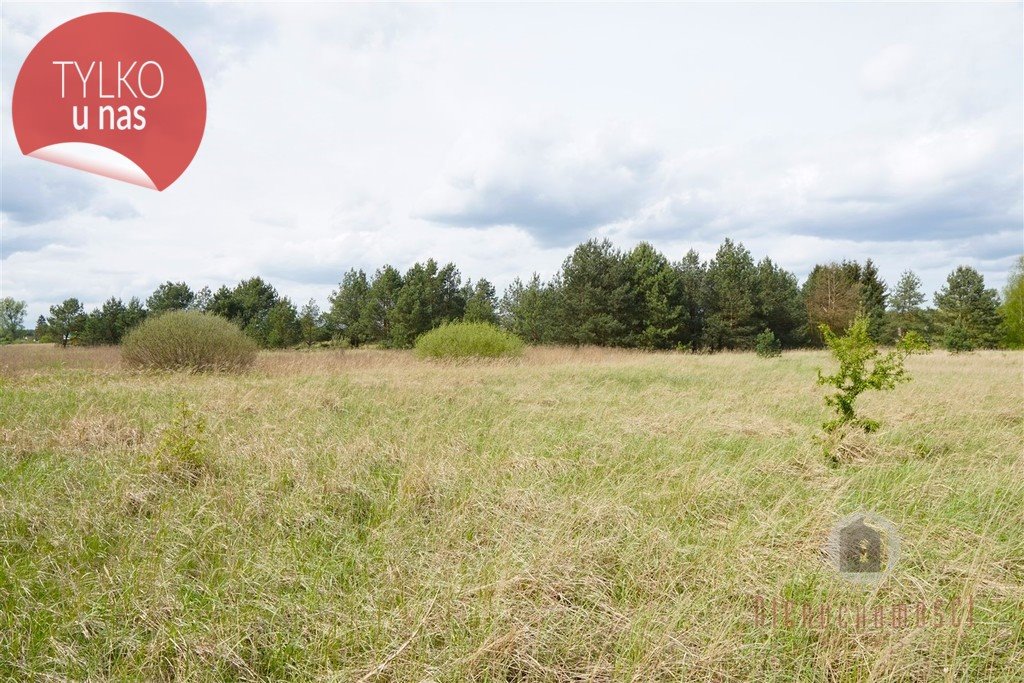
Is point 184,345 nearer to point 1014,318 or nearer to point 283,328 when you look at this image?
point 283,328

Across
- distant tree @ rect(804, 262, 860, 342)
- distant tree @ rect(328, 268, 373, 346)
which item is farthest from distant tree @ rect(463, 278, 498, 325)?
distant tree @ rect(804, 262, 860, 342)

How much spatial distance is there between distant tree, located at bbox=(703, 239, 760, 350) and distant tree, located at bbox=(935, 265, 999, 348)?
506 inches

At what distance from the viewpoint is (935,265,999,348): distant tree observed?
38.1 m

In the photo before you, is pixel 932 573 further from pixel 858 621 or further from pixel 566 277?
pixel 566 277

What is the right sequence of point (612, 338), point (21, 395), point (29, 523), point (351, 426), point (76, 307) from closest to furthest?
1. point (29, 523)
2. point (351, 426)
3. point (21, 395)
4. point (612, 338)
5. point (76, 307)

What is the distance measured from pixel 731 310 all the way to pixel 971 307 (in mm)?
17468

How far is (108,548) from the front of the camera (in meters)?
3.56

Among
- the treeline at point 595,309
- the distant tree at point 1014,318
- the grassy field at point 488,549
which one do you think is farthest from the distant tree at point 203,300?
the distant tree at point 1014,318

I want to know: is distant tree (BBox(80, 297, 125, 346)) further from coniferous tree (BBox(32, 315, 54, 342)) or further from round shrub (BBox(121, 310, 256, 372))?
round shrub (BBox(121, 310, 256, 372))

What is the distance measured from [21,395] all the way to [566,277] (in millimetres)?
26896

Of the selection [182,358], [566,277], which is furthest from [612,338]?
[182,358]

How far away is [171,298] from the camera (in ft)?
128

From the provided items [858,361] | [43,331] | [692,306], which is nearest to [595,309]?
[692,306]

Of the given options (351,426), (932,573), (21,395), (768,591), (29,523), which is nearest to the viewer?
(768,591)
